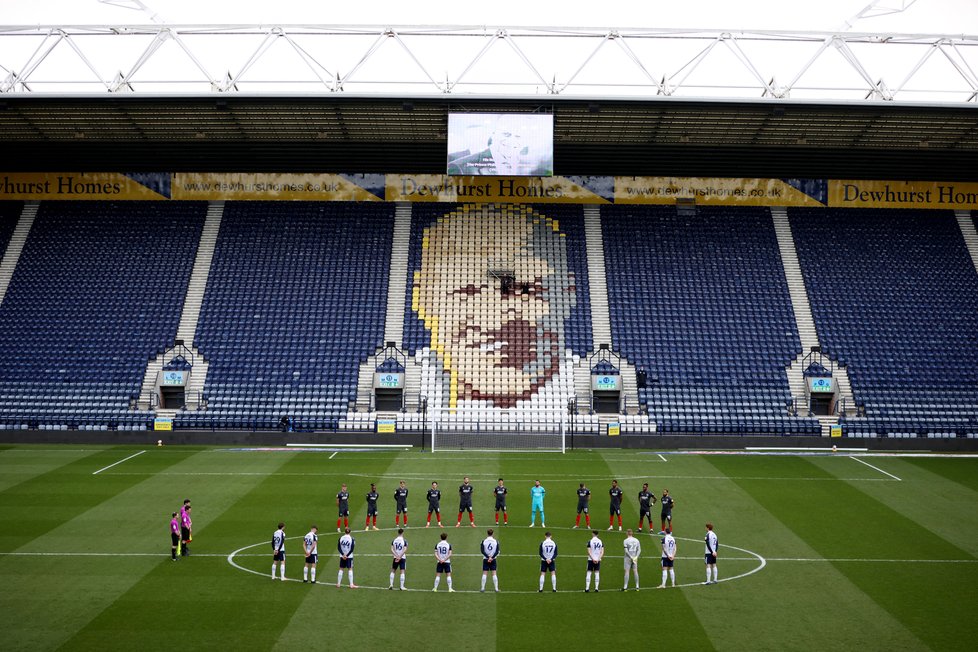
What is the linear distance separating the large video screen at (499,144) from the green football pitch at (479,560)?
530 inches

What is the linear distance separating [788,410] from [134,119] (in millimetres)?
31526

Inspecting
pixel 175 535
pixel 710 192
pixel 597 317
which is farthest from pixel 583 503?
pixel 710 192

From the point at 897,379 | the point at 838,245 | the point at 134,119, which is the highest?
the point at 134,119

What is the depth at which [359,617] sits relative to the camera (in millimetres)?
17219

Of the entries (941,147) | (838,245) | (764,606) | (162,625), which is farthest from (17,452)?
(941,147)

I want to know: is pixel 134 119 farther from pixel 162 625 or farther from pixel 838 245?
pixel 838 245

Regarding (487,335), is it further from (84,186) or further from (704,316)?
(84,186)

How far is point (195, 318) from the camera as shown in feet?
140

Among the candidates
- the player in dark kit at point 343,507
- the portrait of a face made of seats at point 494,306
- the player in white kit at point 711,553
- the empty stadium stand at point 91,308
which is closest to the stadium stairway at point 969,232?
the portrait of a face made of seats at point 494,306

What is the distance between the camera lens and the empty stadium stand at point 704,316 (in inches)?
1537

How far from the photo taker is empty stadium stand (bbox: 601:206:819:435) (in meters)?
39.0

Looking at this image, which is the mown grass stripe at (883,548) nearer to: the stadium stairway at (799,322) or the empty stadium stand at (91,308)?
the stadium stairway at (799,322)

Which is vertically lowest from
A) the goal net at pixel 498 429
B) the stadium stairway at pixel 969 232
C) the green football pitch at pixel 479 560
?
the green football pitch at pixel 479 560

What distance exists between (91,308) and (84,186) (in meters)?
8.41
